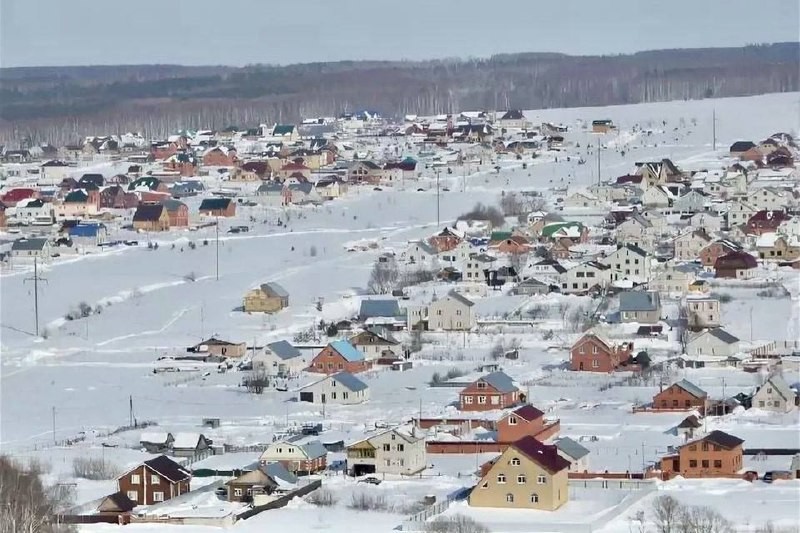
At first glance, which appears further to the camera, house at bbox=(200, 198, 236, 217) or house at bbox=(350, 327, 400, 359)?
house at bbox=(200, 198, 236, 217)

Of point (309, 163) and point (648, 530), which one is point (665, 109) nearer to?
point (309, 163)

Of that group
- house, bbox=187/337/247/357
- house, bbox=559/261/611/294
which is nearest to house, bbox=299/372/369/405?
house, bbox=187/337/247/357

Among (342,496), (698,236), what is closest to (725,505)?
(342,496)

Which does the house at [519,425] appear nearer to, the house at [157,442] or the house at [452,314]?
the house at [157,442]

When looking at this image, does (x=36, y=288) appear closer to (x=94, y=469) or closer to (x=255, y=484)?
(x=94, y=469)

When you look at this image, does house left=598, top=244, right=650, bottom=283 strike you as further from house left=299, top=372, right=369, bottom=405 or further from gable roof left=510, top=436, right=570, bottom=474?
gable roof left=510, top=436, right=570, bottom=474
